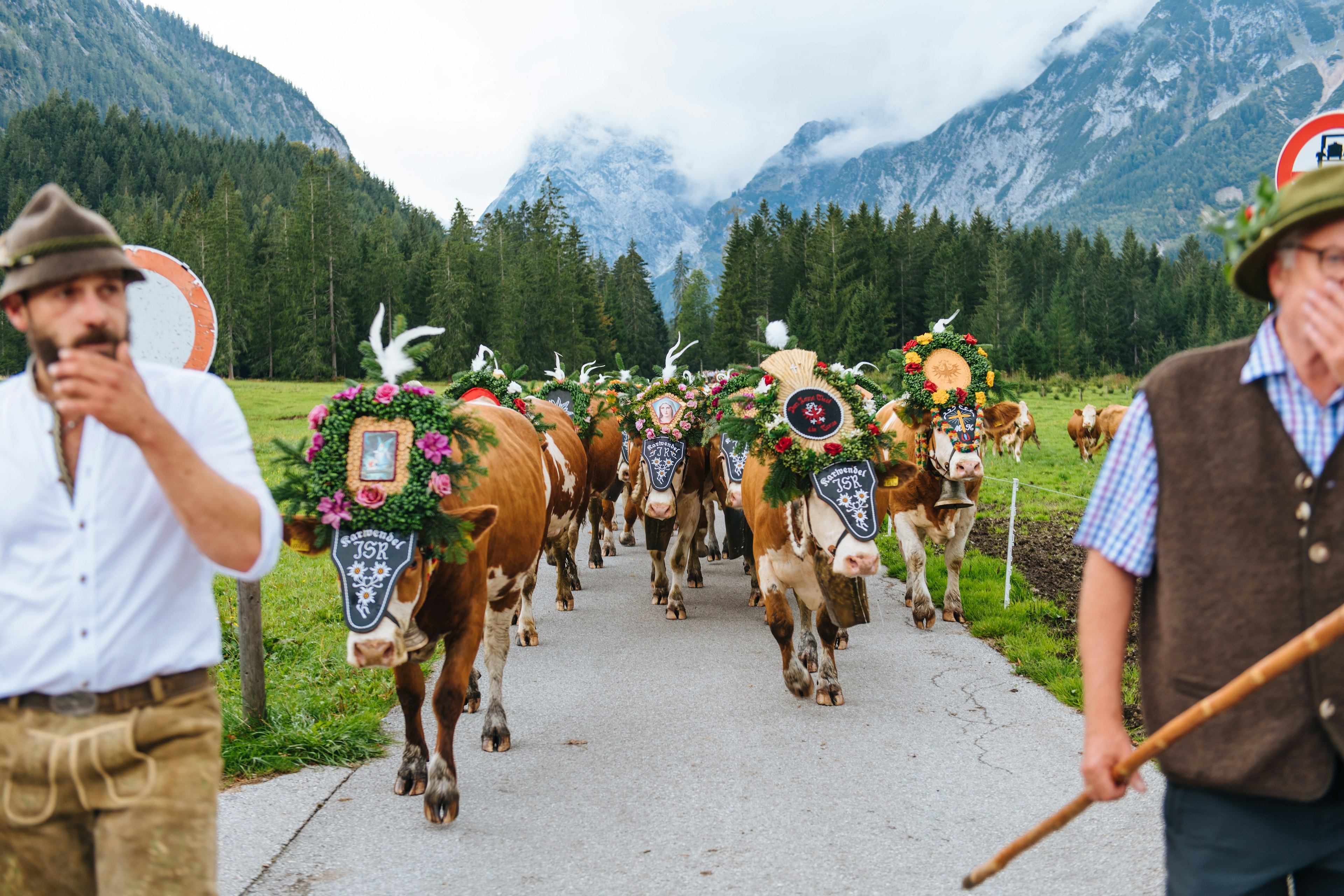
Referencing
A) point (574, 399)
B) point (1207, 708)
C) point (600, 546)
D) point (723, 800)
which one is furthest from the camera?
point (600, 546)

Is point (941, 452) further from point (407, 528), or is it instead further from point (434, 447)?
point (407, 528)

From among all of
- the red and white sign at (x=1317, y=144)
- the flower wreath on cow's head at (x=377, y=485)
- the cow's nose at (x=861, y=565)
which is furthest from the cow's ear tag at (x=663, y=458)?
the red and white sign at (x=1317, y=144)

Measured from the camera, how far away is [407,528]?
458 centimetres

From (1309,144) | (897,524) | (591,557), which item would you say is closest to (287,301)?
(591,557)

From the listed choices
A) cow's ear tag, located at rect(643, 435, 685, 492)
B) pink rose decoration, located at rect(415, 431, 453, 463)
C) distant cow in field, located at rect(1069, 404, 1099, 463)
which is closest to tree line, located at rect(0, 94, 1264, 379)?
distant cow in field, located at rect(1069, 404, 1099, 463)

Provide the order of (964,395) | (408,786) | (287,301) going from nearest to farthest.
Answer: (408,786) < (964,395) < (287,301)

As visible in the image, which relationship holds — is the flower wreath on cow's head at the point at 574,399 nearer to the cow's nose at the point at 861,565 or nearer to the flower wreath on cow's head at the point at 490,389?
the flower wreath on cow's head at the point at 490,389

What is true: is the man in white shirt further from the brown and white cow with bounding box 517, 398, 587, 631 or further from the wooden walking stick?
the brown and white cow with bounding box 517, 398, 587, 631

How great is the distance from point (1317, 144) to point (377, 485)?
5.01 metres

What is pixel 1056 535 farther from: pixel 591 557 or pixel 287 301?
pixel 287 301

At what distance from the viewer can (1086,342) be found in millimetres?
82500

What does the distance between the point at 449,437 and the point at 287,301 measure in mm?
70279

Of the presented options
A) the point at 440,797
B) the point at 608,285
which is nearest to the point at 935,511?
the point at 440,797

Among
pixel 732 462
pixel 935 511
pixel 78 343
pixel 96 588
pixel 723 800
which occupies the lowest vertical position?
pixel 723 800
